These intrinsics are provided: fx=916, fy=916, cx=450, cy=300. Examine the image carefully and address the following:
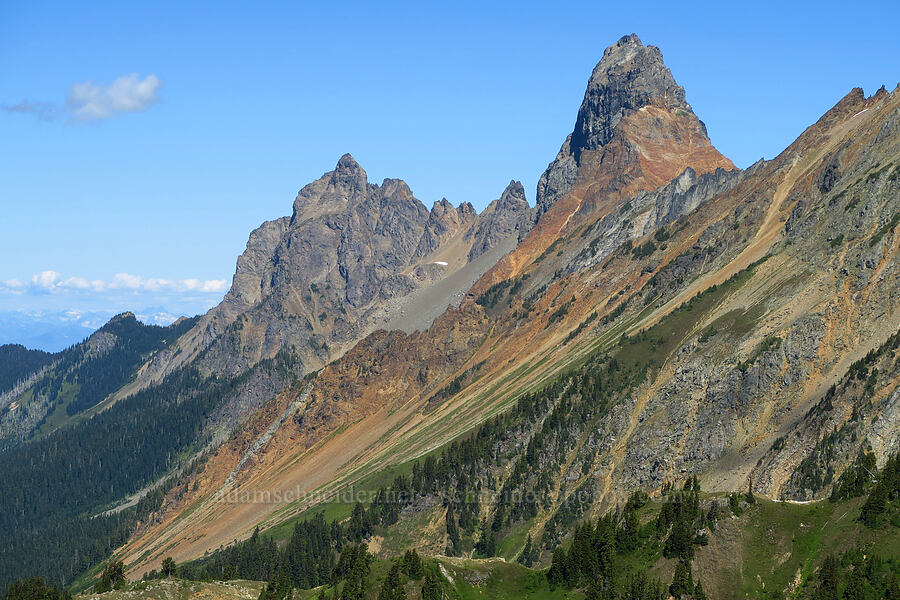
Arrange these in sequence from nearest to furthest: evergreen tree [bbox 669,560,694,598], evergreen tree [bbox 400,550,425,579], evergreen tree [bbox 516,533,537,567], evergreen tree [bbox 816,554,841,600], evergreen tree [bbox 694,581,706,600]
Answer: evergreen tree [bbox 816,554,841,600], evergreen tree [bbox 694,581,706,600], evergreen tree [bbox 669,560,694,598], evergreen tree [bbox 400,550,425,579], evergreen tree [bbox 516,533,537,567]

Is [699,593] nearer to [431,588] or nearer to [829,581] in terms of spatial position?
[829,581]

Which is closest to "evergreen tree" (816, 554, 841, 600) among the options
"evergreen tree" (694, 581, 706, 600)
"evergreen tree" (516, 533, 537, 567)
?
"evergreen tree" (694, 581, 706, 600)

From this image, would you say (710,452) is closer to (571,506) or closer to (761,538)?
(571,506)

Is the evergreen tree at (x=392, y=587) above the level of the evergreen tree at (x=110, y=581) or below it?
below

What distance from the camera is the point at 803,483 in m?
152

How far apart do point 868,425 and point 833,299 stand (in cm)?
4343

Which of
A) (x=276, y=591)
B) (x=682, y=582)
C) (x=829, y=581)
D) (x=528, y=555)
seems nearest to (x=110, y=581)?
(x=276, y=591)

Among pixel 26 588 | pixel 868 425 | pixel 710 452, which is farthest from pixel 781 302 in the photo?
pixel 26 588

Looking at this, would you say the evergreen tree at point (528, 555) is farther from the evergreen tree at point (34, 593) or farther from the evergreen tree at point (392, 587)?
the evergreen tree at point (34, 593)

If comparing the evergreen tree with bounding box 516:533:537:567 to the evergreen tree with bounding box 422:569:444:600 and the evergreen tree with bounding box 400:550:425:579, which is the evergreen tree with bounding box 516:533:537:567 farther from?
the evergreen tree with bounding box 422:569:444:600

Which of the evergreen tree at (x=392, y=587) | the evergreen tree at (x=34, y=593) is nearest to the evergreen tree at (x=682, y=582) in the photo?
the evergreen tree at (x=392, y=587)

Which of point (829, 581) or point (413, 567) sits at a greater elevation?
point (413, 567)

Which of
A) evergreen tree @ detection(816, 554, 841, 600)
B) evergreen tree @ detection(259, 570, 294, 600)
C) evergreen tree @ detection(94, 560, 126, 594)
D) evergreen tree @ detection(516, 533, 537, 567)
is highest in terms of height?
evergreen tree @ detection(94, 560, 126, 594)

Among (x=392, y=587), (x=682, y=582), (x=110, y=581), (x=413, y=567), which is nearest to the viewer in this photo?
(x=682, y=582)
